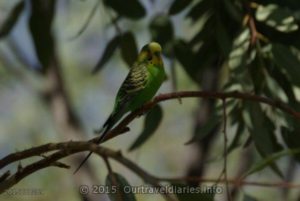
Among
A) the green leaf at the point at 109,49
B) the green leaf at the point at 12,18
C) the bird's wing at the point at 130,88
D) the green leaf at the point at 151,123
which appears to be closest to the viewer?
the bird's wing at the point at 130,88

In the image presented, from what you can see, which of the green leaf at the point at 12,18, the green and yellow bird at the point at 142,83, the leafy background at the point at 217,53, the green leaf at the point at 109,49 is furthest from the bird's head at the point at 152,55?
the green leaf at the point at 12,18

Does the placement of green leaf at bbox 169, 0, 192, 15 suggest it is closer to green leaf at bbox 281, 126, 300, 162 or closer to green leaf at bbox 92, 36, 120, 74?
green leaf at bbox 92, 36, 120, 74

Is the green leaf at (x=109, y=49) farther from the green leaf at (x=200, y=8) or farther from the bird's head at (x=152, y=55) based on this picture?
the bird's head at (x=152, y=55)

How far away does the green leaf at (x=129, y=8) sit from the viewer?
1652mm

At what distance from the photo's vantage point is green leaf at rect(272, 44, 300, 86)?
1.38 metres

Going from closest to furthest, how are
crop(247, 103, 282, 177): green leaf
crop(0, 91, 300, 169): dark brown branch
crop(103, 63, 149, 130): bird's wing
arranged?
1. crop(0, 91, 300, 169): dark brown branch
2. crop(103, 63, 149, 130): bird's wing
3. crop(247, 103, 282, 177): green leaf

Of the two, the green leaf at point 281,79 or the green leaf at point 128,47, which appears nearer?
the green leaf at point 281,79

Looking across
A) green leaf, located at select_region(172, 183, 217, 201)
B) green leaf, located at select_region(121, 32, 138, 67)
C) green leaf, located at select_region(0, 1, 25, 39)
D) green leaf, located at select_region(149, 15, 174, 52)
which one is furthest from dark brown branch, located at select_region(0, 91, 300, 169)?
green leaf, located at select_region(0, 1, 25, 39)

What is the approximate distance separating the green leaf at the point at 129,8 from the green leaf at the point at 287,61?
0.37 metres

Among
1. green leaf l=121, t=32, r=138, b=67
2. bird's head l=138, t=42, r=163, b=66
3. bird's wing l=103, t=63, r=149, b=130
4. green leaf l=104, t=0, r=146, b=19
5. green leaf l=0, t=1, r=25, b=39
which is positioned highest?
green leaf l=0, t=1, r=25, b=39

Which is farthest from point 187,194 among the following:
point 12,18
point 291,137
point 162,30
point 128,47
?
point 12,18

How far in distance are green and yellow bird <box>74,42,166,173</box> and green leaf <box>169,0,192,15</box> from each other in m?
0.43

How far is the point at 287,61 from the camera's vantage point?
1394mm

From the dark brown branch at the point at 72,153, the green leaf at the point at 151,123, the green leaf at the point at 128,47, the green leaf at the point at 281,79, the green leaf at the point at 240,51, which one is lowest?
the green leaf at the point at 281,79
